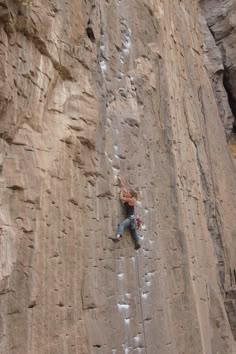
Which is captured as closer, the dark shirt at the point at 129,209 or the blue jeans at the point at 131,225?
the blue jeans at the point at 131,225

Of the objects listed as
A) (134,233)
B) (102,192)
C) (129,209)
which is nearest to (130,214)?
(129,209)

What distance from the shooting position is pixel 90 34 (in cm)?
695

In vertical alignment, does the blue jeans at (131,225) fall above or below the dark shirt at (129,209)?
below

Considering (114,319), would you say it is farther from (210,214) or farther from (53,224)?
(210,214)

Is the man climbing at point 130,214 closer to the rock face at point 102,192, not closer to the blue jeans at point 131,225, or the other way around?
the blue jeans at point 131,225

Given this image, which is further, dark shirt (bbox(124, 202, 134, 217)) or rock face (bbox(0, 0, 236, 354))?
dark shirt (bbox(124, 202, 134, 217))

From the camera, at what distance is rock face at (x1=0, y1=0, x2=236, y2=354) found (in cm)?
499

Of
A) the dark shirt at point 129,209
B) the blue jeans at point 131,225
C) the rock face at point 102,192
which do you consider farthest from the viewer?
the dark shirt at point 129,209

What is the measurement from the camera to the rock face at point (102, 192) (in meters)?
4.99

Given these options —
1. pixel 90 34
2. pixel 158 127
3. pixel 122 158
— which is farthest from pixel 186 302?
pixel 90 34

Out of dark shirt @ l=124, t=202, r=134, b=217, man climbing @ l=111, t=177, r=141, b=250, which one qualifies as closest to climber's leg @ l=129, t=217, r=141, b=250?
man climbing @ l=111, t=177, r=141, b=250

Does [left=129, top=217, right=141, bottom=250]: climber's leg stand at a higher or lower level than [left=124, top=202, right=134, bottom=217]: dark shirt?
lower

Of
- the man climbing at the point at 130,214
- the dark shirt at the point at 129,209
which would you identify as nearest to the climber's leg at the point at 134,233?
the man climbing at the point at 130,214

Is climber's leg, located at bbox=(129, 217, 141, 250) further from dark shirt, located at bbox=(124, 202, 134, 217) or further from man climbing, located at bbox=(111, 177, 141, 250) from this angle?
dark shirt, located at bbox=(124, 202, 134, 217)
